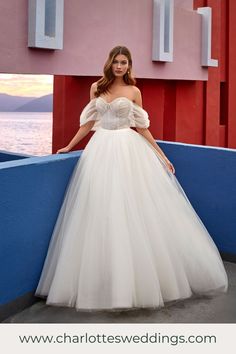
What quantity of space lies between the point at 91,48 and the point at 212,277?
11.6ft

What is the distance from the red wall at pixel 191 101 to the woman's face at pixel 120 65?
15.8 ft

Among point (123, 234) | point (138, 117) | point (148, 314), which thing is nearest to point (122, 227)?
point (123, 234)

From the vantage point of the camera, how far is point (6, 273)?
2814 mm

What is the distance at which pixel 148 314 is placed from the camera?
112 inches

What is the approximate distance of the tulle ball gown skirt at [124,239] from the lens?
2797 mm

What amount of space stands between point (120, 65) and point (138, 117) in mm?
367

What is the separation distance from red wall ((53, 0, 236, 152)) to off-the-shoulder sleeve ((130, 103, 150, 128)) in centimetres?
476

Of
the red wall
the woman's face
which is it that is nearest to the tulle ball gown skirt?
the woman's face

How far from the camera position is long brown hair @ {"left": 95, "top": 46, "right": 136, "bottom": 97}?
306cm

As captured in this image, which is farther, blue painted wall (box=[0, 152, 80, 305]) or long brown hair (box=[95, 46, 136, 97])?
long brown hair (box=[95, 46, 136, 97])

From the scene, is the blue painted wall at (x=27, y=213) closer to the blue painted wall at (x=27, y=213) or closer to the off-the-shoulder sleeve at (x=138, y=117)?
the blue painted wall at (x=27, y=213)

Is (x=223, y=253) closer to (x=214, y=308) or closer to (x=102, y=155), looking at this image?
(x=214, y=308)

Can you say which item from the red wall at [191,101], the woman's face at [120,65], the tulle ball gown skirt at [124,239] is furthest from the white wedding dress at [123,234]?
the red wall at [191,101]

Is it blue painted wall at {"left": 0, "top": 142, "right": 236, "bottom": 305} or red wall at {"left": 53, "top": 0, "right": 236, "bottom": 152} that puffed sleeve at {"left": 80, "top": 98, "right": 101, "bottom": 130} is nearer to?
blue painted wall at {"left": 0, "top": 142, "right": 236, "bottom": 305}
